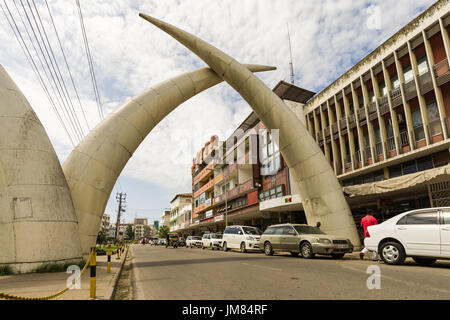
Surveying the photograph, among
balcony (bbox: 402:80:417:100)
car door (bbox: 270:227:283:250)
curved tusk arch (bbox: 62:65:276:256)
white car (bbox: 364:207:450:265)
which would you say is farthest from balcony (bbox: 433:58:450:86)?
curved tusk arch (bbox: 62:65:276:256)

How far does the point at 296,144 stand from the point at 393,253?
35.3 ft

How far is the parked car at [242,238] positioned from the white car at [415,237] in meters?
10.6

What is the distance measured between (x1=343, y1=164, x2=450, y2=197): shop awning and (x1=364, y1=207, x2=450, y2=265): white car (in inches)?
200

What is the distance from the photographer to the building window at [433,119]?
51.4ft

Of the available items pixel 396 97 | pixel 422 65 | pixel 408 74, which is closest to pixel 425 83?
pixel 422 65

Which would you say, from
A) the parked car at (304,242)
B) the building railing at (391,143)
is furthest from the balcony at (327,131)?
the parked car at (304,242)

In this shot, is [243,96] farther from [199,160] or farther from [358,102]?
[199,160]

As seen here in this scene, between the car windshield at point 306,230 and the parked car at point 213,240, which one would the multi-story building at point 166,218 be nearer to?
the parked car at point 213,240

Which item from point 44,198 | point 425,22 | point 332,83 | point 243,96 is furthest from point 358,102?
point 44,198

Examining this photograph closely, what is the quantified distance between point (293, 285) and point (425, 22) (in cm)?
1783

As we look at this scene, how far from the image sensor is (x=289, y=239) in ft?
45.8

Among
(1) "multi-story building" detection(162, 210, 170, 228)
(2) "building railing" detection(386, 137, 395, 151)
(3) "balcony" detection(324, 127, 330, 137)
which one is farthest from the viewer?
(1) "multi-story building" detection(162, 210, 170, 228)

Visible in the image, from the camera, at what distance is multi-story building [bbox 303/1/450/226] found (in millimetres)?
15352

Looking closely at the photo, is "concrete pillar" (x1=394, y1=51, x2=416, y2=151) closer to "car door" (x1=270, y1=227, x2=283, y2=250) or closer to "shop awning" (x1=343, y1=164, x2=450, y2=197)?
"shop awning" (x1=343, y1=164, x2=450, y2=197)
